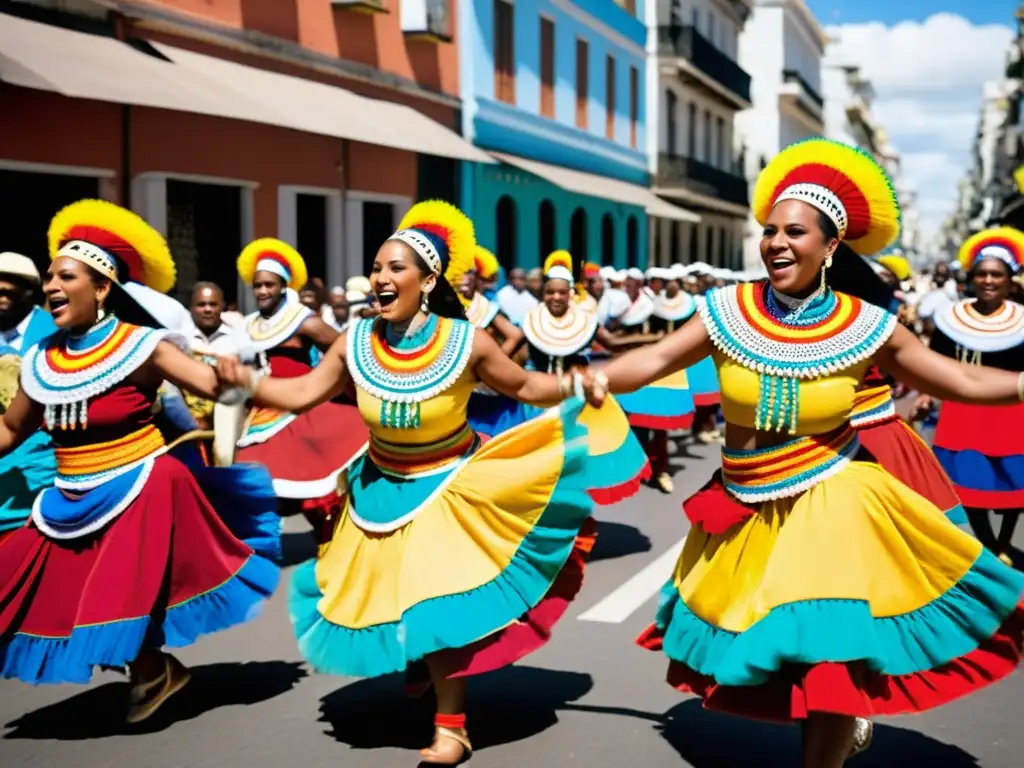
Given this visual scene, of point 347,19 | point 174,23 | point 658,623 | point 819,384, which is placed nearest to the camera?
point 819,384

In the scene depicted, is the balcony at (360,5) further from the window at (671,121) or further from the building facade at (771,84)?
the building facade at (771,84)

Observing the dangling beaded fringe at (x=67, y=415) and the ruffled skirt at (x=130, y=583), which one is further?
the dangling beaded fringe at (x=67, y=415)

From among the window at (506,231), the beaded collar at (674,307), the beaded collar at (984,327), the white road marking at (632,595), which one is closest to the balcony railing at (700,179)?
the window at (506,231)

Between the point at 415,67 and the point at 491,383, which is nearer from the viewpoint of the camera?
the point at 491,383

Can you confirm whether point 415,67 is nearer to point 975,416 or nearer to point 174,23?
point 174,23

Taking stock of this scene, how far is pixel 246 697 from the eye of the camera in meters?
5.85

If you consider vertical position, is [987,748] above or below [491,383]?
below

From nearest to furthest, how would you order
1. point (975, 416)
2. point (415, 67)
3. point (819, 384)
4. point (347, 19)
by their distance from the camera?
1. point (819, 384)
2. point (975, 416)
3. point (347, 19)
4. point (415, 67)

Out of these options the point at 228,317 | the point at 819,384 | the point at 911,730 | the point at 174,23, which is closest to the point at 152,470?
the point at 819,384

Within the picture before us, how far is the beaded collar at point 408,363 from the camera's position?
5.09 metres

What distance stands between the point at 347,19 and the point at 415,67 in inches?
96.7

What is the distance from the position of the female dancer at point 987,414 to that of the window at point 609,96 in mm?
26589

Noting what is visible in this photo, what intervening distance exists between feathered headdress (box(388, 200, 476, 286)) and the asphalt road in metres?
1.71

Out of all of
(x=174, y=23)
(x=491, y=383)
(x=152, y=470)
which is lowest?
(x=152, y=470)
